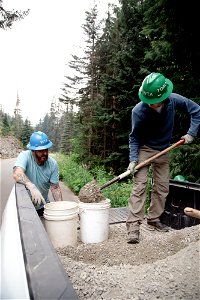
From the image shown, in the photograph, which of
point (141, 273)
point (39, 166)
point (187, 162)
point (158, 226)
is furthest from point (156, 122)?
point (187, 162)

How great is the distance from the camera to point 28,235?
1.64m

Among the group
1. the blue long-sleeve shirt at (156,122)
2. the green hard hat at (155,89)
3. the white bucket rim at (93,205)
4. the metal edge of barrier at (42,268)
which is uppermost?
the green hard hat at (155,89)

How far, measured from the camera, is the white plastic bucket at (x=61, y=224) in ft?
11.8

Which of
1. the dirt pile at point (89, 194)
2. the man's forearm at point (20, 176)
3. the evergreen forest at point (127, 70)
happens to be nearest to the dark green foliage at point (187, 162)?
the evergreen forest at point (127, 70)

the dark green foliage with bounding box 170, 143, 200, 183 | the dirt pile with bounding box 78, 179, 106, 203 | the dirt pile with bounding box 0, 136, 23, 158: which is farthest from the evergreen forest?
the dirt pile with bounding box 0, 136, 23, 158

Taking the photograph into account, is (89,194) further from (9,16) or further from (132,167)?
(9,16)

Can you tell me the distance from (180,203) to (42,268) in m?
3.56

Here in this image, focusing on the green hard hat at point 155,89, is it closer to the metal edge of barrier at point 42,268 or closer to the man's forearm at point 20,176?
the man's forearm at point 20,176

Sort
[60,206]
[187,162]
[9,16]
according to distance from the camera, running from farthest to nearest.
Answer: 1. [9,16]
2. [187,162]
3. [60,206]

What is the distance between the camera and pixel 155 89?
3.79m

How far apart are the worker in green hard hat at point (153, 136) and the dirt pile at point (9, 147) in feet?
131

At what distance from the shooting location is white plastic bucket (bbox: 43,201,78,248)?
3604mm

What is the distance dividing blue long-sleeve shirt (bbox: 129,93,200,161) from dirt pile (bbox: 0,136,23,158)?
40.0 metres

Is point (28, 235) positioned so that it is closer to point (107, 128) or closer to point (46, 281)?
point (46, 281)
